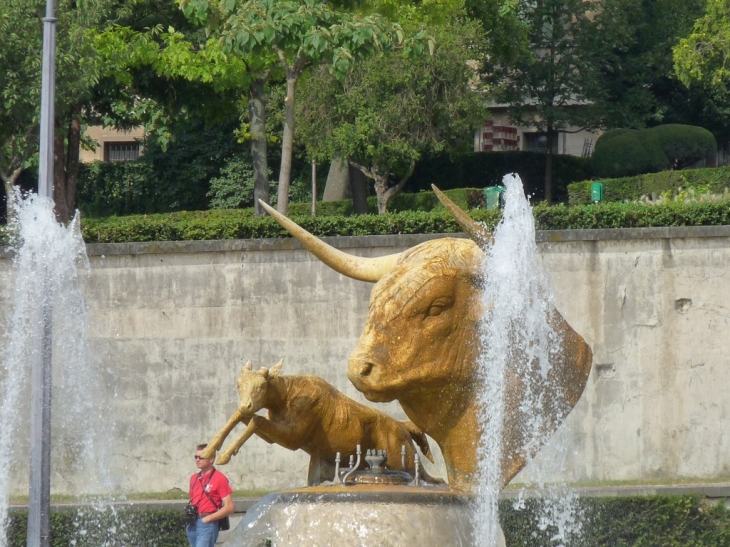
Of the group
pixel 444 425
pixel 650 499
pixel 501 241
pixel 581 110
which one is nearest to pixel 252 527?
pixel 444 425

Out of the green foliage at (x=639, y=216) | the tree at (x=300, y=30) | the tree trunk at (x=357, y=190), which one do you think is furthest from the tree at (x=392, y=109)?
the green foliage at (x=639, y=216)

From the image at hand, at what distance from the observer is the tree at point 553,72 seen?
33.9m

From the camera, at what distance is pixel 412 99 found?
87.8ft

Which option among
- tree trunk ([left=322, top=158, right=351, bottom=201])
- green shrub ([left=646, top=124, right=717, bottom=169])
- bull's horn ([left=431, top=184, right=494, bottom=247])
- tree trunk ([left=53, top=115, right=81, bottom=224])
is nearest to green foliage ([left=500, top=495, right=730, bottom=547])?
bull's horn ([left=431, top=184, right=494, bottom=247])

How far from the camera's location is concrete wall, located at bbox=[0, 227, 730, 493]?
18.4m

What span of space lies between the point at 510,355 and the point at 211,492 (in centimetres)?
505

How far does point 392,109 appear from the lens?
26.5 m

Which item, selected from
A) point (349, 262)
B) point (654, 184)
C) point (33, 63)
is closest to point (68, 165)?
point (33, 63)

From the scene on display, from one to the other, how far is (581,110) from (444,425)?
2689 centimetres

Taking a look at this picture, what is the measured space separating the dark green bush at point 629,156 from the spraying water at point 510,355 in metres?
21.4

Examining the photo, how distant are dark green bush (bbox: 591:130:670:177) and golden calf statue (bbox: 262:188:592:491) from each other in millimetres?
21366

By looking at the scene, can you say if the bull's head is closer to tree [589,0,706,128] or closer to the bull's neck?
the bull's neck

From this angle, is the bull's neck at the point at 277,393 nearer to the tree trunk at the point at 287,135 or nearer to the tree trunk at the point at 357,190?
the tree trunk at the point at 287,135

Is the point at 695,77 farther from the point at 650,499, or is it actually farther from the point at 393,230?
the point at 650,499
